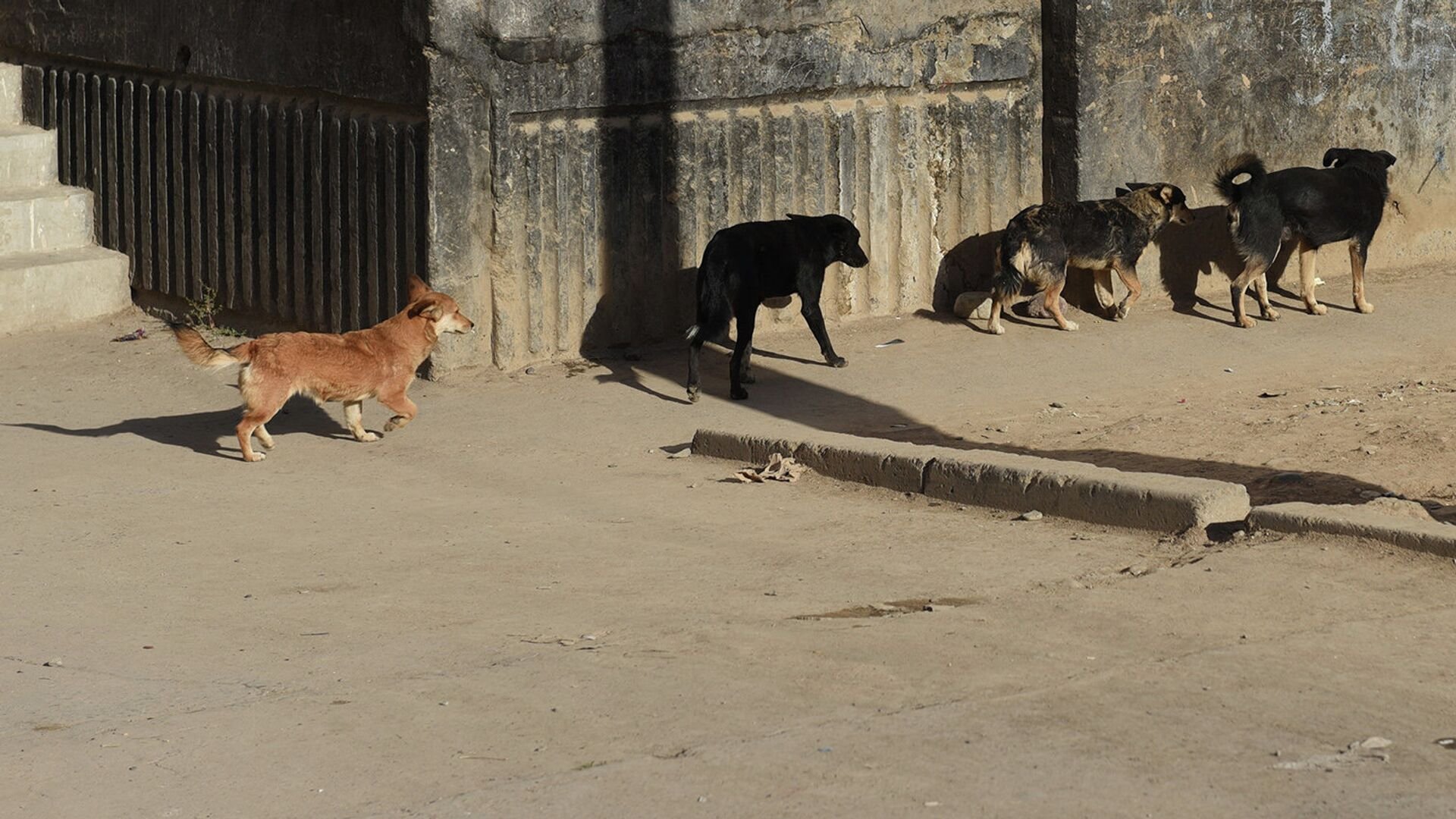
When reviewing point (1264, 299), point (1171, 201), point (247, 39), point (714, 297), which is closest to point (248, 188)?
point (247, 39)

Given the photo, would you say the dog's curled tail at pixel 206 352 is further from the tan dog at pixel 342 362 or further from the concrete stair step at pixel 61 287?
the concrete stair step at pixel 61 287

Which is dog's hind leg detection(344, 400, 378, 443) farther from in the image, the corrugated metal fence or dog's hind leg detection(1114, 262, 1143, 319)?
dog's hind leg detection(1114, 262, 1143, 319)

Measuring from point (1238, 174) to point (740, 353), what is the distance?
137 inches

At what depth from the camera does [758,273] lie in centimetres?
957

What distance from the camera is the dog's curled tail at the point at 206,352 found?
783 cm

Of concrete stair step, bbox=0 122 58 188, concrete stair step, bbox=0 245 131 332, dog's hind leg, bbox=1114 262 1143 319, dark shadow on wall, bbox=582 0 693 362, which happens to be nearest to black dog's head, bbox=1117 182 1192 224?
dog's hind leg, bbox=1114 262 1143 319

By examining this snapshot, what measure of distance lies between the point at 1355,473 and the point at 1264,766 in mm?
3185

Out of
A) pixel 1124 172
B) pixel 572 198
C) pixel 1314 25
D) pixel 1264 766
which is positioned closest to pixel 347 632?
pixel 1264 766

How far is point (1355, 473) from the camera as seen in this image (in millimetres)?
6914

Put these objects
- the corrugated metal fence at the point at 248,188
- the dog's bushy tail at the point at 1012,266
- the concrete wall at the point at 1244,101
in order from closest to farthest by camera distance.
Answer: the corrugated metal fence at the point at 248,188 → the dog's bushy tail at the point at 1012,266 → the concrete wall at the point at 1244,101

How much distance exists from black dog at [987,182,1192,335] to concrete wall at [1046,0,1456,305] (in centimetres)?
37

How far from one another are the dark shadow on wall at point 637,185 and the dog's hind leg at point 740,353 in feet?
3.10

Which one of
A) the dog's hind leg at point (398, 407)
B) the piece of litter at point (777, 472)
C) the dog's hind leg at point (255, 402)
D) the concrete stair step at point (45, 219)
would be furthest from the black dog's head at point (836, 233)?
the concrete stair step at point (45, 219)

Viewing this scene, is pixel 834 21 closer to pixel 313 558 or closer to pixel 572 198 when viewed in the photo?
pixel 572 198
